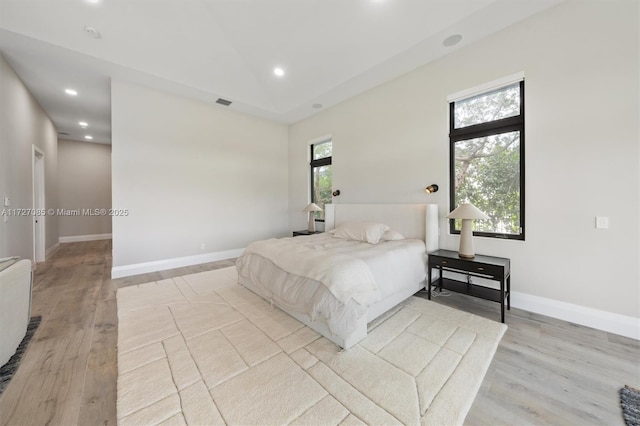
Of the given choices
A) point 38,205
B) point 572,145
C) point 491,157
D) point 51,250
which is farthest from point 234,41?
point 51,250

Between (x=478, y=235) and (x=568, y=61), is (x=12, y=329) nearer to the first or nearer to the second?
(x=478, y=235)

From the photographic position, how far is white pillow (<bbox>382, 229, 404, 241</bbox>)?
11.1 feet

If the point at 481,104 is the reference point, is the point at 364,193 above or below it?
below

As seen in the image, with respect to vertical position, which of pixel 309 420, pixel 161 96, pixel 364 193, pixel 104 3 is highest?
pixel 104 3

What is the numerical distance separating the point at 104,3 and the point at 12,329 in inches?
143

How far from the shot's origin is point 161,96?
14.0ft

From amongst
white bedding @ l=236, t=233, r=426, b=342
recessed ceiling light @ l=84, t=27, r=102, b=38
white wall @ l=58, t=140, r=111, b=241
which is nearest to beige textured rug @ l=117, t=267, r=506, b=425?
white bedding @ l=236, t=233, r=426, b=342

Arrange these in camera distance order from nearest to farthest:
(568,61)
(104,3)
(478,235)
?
(568,61) → (104,3) → (478,235)

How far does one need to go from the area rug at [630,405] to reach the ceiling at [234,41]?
11.4 feet

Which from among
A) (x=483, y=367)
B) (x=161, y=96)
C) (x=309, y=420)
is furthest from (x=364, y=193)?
(x=161, y=96)

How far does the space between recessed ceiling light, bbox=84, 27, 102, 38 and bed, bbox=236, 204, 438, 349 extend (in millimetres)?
3496

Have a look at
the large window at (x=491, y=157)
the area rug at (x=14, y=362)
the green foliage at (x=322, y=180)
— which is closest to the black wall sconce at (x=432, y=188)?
the large window at (x=491, y=157)

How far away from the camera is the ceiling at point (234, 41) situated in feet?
8.95

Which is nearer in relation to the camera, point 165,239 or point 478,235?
point 478,235
